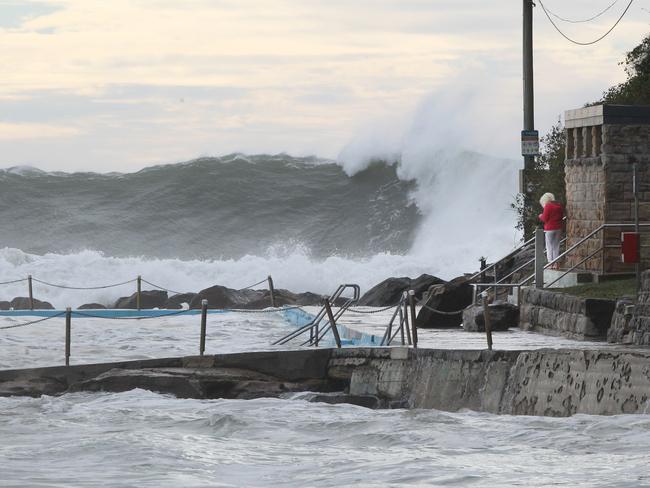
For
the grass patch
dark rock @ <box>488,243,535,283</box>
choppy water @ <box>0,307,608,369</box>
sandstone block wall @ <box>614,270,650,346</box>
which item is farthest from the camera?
dark rock @ <box>488,243,535,283</box>

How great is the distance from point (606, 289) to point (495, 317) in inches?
62.0

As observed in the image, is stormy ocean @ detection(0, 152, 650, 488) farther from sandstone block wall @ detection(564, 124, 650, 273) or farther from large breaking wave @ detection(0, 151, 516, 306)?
sandstone block wall @ detection(564, 124, 650, 273)

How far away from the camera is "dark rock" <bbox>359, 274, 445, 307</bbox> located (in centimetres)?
2669

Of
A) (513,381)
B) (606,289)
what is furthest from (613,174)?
(513,381)

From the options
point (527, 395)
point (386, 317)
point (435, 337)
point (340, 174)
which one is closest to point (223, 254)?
point (340, 174)

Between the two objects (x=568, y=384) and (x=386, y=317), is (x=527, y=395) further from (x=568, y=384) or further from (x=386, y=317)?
(x=386, y=317)

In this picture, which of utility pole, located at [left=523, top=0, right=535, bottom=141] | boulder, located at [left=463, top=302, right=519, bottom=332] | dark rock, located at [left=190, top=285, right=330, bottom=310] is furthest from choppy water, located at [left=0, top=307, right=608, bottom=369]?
utility pole, located at [left=523, top=0, right=535, bottom=141]

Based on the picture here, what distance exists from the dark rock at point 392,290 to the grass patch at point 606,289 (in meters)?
6.67

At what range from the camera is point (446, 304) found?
67.7 feet

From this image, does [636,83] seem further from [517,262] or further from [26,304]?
[26,304]

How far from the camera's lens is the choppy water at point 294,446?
11.4 meters

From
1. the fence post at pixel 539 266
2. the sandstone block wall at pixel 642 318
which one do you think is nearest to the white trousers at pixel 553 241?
the fence post at pixel 539 266

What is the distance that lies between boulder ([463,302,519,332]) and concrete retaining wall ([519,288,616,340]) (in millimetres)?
116

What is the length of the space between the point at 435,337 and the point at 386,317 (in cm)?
373
